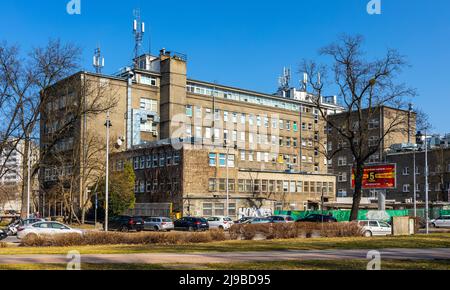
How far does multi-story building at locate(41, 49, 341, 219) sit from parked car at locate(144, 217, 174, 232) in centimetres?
1184

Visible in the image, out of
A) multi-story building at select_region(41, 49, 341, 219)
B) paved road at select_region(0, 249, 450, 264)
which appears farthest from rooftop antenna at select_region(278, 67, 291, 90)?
paved road at select_region(0, 249, 450, 264)

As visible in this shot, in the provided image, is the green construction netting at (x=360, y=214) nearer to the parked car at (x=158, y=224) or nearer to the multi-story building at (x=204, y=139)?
the multi-story building at (x=204, y=139)

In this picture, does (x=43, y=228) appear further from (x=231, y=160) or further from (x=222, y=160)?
(x=231, y=160)

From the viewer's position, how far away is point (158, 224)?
50500 mm

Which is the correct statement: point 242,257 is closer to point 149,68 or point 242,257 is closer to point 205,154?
point 205,154

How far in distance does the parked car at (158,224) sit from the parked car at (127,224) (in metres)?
0.64

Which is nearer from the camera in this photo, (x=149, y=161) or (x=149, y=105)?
(x=149, y=161)

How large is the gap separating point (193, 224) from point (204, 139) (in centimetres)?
2525

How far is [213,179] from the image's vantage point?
2616 inches

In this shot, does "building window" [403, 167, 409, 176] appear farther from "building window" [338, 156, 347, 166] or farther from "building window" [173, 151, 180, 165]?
"building window" [173, 151, 180, 165]

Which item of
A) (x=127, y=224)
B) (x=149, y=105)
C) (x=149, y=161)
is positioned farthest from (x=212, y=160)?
(x=149, y=105)

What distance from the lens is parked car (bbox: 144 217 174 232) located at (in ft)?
165
